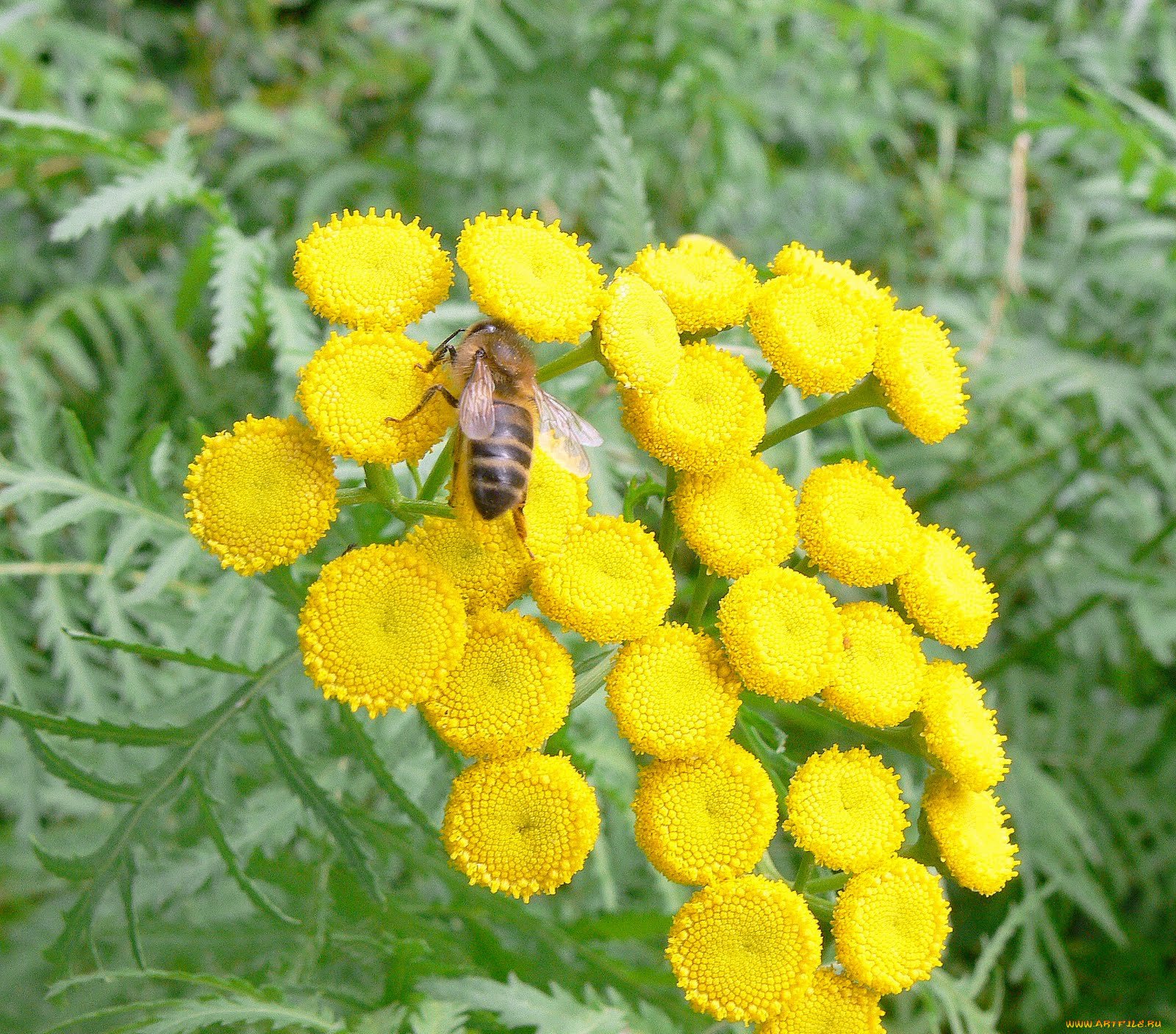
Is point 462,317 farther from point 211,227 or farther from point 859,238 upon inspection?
point 859,238

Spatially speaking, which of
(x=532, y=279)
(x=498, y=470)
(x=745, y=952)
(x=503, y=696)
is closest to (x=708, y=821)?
(x=745, y=952)

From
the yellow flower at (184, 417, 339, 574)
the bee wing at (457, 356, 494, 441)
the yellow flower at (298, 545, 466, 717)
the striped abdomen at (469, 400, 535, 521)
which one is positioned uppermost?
the bee wing at (457, 356, 494, 441)

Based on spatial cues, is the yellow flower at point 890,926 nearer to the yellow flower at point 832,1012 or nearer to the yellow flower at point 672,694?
the yellow flower at point 832,1012

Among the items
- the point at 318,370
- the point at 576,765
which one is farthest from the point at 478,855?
the point at 318,370

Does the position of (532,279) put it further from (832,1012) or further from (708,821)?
(832,1012)

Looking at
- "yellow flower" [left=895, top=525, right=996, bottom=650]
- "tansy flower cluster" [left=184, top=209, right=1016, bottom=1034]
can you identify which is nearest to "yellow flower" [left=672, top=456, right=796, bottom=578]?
"tansy flower cluster" [left=184, top=209, right=1016, bottom=1034]

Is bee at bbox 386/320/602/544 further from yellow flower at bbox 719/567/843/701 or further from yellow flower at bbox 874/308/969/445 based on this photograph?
yellow flower at bbox 874/308/969/445
